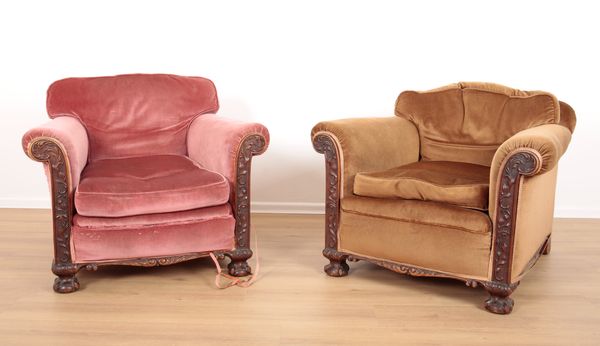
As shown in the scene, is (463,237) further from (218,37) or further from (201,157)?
(218,37)

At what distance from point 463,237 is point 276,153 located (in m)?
1.91

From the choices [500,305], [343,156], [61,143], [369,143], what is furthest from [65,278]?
[500,305]

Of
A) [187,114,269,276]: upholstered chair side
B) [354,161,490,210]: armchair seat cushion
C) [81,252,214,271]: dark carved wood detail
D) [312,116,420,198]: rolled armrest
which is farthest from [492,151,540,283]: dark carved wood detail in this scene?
[81,252,214,271]: dark carved wood detail

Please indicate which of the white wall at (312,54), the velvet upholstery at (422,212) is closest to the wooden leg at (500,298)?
the velvet upholstery at (422,212)

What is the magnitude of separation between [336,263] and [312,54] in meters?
1.65

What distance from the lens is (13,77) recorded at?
13.5ft

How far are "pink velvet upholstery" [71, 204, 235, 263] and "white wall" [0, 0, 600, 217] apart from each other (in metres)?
1.47

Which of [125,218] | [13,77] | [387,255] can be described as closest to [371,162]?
[387,255]

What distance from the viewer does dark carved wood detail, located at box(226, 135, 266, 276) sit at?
8.99ft

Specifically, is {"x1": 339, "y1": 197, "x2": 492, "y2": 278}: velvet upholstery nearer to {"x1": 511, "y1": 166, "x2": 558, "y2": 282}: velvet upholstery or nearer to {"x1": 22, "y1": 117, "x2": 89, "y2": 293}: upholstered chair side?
{"x1": 511, "y1": 166, "x2": 558, "y2": 282}: velvet upholstery

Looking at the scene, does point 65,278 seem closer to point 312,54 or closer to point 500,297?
point 500,297

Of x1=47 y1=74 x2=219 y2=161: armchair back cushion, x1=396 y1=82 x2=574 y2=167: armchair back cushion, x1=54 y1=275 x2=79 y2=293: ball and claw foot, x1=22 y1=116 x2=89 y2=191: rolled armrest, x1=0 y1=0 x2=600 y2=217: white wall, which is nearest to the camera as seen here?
x1=22 y1=116 x2=89 y2=191: rolled armrest

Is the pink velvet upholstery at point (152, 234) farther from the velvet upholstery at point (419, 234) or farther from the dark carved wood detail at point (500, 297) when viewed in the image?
the dark carved wood detail at point (500, 297)

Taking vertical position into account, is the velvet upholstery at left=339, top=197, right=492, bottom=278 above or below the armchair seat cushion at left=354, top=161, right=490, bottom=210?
below
